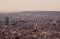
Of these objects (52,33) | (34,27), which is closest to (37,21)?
(34,27)

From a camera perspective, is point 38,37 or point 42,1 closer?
point 38,37

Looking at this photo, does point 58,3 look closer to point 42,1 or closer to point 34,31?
point 42,1

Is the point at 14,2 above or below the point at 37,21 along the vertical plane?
above

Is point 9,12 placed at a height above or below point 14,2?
below

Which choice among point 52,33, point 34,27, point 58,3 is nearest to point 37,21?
point 34,27

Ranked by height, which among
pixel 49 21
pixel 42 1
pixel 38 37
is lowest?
Result: pixel 38 37

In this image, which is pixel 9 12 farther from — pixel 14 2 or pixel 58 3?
pixel 58 3

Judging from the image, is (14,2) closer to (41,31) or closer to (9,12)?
(9,12)

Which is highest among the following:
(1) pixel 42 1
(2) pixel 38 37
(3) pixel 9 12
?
(1) pixel 42 1
